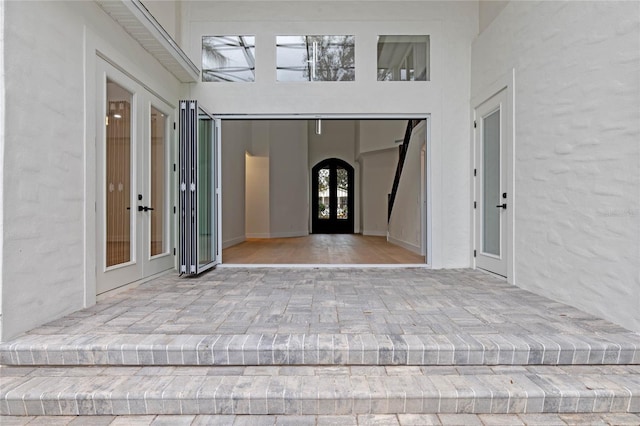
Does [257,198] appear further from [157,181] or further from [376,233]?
[157,181]

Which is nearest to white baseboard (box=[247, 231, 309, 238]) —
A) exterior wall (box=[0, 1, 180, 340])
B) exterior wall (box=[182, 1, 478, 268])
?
exterior wall (box=[182, 1, 478, 268])

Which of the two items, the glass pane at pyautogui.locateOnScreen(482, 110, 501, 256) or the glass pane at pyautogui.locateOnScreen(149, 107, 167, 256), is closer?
the glass pane at pyautogui.locateOnScreen(149, 107, 167, 256)

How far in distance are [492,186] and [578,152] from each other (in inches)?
61.6

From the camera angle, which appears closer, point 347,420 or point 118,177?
point 347,420

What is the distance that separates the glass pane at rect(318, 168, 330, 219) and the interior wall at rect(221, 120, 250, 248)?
15.0ft

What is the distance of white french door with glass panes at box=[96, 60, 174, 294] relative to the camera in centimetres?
338

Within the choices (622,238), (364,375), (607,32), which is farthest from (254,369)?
(607,32)

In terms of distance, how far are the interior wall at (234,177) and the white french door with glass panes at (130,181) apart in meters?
3.42

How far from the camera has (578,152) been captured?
118 inches

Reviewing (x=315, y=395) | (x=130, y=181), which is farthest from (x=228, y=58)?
(x=315, y=395)

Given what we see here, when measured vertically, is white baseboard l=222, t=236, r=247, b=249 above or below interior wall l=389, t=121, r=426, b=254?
below

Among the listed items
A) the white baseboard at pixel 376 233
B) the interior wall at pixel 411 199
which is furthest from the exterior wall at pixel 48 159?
the white baseboard at pixel 376 233

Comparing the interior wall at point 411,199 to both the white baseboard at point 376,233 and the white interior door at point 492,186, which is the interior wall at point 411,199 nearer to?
the white interior door at point 492,186

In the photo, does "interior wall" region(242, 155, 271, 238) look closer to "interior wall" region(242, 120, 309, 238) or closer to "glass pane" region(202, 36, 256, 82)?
"interior wall" region(242, 120, 309, 238)
